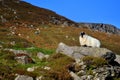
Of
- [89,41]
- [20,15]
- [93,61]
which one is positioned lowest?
[93,61]

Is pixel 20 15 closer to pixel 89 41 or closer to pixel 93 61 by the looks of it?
pixel 89 41

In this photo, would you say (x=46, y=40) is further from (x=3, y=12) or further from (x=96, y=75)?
(x=96, y=75)

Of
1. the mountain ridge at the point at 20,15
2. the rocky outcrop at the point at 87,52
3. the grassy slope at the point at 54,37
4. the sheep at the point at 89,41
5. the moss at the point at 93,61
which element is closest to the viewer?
the moss at the point at 93,61

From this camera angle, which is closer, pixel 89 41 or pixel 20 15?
pixel 89 41

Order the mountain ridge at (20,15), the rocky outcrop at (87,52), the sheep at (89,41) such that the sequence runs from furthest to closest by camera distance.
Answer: the mountain ridge at (20,15), the sheep at (89,41), the rocky outcrop at (87,52)

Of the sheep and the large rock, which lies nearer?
the large rock

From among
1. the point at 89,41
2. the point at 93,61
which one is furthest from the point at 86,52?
the point at 89,41

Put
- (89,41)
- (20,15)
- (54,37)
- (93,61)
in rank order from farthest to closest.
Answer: (20,15)
(54,37)
(89,41)
(93,61)

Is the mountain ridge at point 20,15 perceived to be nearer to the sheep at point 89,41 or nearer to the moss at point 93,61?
the sheep at point 89,41

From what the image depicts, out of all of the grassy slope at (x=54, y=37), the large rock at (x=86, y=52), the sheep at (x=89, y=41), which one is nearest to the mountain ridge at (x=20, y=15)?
the grassy slope at (x=54, y=37)

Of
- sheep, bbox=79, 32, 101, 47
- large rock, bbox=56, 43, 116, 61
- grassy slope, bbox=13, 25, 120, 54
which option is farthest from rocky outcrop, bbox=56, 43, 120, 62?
grassy slope, bbox=13, 25, 120, 54

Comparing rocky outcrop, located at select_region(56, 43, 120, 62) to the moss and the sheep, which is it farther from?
the sheep

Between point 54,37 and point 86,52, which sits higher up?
point 54,37

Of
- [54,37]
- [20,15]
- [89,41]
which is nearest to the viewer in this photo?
[89,41]
